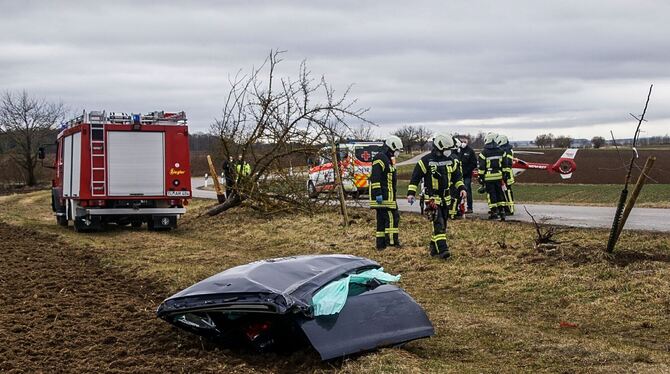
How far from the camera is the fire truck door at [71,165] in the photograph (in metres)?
18.7

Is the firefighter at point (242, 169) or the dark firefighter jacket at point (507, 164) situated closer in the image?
the dark firefighter jacket at point (507, 164)

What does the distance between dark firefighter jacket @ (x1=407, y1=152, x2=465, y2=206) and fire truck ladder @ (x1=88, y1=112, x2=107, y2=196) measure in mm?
8792

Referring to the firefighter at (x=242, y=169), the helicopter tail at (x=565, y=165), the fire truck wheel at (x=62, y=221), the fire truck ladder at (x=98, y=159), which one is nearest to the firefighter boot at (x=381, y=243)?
the fire truck ladder at (x=98, y=159)

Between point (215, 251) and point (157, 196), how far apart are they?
4394 mm

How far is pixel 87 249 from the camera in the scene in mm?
15469

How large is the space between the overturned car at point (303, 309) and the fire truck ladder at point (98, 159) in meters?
11.8

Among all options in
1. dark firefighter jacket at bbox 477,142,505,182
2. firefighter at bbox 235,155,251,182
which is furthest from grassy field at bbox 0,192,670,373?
firefighter at bbox 235,155,251,182

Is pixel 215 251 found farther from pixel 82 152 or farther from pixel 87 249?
pixel 82 152

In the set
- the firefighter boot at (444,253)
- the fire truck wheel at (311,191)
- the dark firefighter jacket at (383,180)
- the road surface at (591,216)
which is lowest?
the firefighter boot at (444,253)

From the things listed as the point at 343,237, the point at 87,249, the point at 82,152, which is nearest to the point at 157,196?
the point at 82,152

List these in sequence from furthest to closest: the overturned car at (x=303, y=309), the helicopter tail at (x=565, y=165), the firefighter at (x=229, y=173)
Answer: the firefighter at (x=229, y=173) < the helicopter tail at (x=565, y=165) < the overturned car at (x=303, y=309)

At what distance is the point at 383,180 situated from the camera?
525 inches

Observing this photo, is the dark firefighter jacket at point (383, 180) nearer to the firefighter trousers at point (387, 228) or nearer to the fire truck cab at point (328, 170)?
the firefighter trousers at point (387, 228)

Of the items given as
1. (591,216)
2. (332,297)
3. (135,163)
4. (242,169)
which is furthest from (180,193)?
(332,297)
